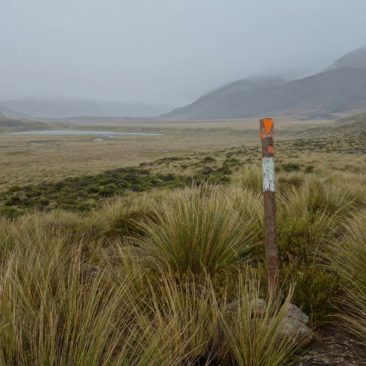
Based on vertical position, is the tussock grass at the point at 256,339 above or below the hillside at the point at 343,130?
above

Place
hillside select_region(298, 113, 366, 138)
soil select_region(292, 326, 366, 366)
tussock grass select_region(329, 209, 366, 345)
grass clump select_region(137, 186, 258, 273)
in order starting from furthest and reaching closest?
hillside select_region(298, 113, 366, 138) < grass clump select_region(137, 186, 258, 273) < tussock grass select_region(329, 209, 366, 345) < soil select_region(292, 326, 366, 366)

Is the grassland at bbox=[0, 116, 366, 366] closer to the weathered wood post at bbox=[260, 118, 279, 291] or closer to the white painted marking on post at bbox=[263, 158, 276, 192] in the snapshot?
the weathered wood post at bbox=[260, 118, 279, 291]

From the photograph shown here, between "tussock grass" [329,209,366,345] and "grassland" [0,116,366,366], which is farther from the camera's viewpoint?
"tussock grass" [329,209,366,345]

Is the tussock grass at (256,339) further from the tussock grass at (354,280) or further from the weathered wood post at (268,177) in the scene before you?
the weathered wood post at (268,177)

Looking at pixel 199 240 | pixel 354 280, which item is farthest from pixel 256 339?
pixel 199 240

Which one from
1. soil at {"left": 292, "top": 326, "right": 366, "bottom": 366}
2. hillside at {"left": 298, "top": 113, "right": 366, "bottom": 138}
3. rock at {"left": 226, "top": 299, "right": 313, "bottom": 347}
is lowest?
hillside at {"left": 298, "top": 113, "right": 366, "bottom": 138}

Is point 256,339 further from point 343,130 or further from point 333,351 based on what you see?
point 343,130

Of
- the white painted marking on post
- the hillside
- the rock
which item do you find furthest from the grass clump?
the hillside

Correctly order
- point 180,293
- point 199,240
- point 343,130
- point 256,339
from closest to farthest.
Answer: point 256,339 → point 180,293 → point 199,240 → point 343,130

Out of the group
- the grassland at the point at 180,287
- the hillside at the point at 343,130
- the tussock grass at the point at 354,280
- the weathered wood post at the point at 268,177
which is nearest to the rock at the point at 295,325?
the grassland at the point at 180,287

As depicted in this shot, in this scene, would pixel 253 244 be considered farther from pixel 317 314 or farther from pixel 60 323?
pixel 60 323

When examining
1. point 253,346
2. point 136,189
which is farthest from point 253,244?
Answer: point 136,189

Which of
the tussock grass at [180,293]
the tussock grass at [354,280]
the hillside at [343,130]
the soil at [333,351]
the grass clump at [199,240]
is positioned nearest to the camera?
the tussock grass at [180,293]

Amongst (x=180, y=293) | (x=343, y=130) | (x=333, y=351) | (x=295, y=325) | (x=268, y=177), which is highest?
(x=268, y=177)
